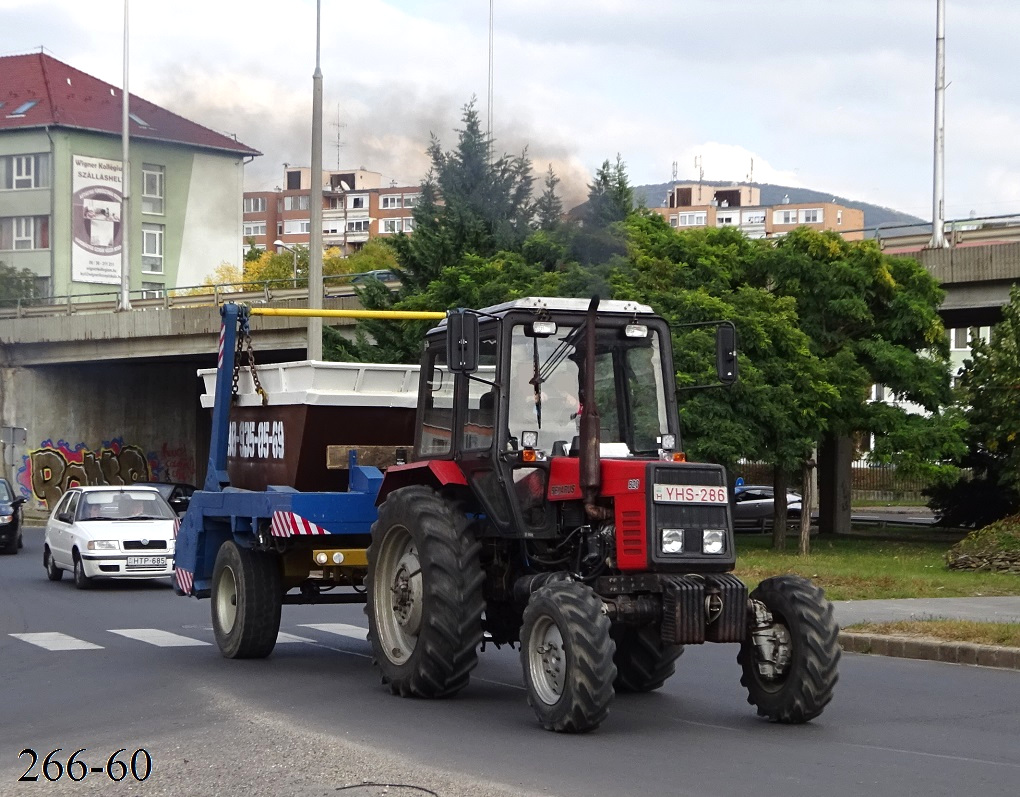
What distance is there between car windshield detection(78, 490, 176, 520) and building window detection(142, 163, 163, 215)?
210 ft

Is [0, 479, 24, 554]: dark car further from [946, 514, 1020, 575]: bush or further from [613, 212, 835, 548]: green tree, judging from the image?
[946, 514, 1020, 575]: bush

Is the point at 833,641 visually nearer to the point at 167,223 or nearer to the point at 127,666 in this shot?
the point at 127,666

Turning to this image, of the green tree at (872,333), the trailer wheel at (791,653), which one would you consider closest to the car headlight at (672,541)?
the trailer wheel at (791,653)

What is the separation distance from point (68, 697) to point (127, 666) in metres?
2.01

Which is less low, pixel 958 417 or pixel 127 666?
pixel 958 417

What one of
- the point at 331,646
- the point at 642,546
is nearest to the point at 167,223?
the point at 331,646

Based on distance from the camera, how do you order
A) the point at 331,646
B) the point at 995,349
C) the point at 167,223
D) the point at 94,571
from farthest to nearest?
1. the point at 167,223
2. the point at 995,349
3. the point at 94,571
4. the point at 331,646

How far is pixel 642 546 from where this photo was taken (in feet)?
32.3

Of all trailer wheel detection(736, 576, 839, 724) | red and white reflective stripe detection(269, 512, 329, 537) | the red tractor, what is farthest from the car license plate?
trailer wheel detection(736, 576, 839, 724)

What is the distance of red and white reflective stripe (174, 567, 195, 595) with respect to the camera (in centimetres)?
1511

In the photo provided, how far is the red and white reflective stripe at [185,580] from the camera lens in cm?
1511

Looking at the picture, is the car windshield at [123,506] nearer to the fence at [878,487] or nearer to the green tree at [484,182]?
the green tree at [484,182]

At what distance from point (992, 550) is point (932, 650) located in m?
11.3

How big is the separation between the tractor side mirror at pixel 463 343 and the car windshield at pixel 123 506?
14587 millimetres
